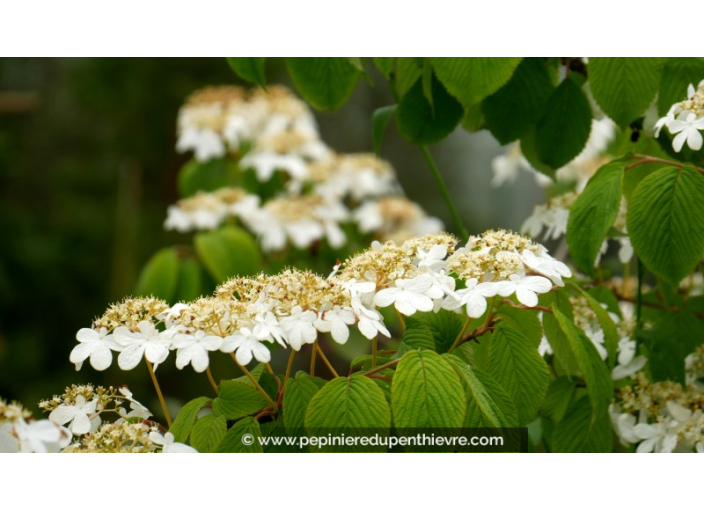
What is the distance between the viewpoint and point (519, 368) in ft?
2.06

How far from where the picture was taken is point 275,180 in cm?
170

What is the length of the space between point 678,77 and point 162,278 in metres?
0.89

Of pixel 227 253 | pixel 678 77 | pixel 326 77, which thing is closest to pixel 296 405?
pixel 326 77

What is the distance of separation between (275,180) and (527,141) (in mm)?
860

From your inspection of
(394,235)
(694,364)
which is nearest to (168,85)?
(394,235)

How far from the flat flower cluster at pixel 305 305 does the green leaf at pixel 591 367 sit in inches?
1.6

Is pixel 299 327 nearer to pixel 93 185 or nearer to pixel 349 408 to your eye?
pixel 349 408

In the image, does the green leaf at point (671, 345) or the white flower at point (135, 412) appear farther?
the green leaf at point (671, 345)

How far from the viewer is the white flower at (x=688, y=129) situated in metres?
0.69

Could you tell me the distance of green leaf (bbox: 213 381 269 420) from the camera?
60 cm

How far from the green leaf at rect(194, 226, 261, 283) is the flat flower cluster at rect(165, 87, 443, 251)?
0.44 feet

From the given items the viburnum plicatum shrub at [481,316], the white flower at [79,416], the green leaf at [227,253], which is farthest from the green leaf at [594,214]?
the green leaf at [227,253]

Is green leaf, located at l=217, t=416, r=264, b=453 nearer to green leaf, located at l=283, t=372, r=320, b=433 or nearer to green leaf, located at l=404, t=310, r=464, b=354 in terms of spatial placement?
green leaf, located at l=283, t=372, r=320, b=433

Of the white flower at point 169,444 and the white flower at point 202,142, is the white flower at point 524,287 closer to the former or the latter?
the white flower at point 169,444
